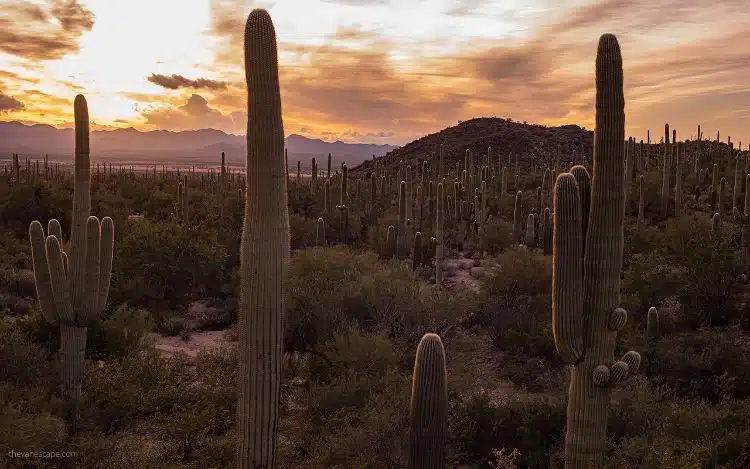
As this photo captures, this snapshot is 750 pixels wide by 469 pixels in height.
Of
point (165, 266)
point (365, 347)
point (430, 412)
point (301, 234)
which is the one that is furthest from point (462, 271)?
point (430, 412)

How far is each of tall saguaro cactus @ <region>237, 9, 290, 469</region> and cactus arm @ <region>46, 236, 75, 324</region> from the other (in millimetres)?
4567

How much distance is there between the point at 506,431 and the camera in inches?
337

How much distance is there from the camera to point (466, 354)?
1162 cm

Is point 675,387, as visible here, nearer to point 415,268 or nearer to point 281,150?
point 281,150

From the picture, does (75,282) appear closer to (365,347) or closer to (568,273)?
(365,347)

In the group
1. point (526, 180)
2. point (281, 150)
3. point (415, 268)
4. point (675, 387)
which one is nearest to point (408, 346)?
point (675, 387)

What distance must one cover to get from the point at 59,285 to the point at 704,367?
10.8m

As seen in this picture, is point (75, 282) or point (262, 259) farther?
point (75, 282)

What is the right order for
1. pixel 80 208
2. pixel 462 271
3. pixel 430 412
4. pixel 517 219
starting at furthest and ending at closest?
pixel 462 271 → pixel 517 219 → pixel 80 208 → pixel 430 412

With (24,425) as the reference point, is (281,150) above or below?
above

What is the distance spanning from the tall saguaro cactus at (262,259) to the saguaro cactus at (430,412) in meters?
1.52

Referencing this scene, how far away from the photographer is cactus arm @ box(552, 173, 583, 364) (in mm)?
7047

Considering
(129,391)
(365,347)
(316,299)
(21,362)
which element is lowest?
(129,391)

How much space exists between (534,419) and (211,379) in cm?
525
